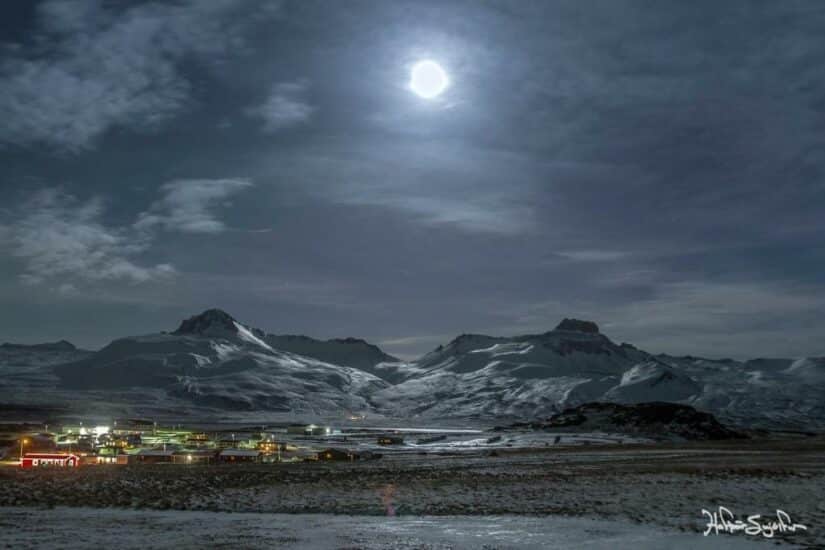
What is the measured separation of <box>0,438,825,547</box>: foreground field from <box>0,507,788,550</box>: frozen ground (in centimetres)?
122

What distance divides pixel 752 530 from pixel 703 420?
510 ft

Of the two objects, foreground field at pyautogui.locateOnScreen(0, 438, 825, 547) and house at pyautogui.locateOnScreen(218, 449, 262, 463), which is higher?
foreground field at pyautogui.locateOnScreen(0, 438, 825, 547)

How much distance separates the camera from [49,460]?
7825cm

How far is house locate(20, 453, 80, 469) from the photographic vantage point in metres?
76.2

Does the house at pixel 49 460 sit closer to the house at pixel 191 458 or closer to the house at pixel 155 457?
the house at pixel 155 457

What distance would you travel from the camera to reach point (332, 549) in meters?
25.3

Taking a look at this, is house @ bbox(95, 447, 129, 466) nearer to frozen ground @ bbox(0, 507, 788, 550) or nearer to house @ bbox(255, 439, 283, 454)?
house @ bbox(255, 439, 283, 454)

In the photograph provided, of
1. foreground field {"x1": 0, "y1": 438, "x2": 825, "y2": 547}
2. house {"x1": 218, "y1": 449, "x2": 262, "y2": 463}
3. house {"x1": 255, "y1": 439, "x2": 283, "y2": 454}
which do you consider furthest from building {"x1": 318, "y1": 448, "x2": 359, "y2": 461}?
foreground field {"x1": 0, "y1": 438, "x2": 825, "y2": 547}

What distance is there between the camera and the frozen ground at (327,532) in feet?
85.5

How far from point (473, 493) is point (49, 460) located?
57398 millimetres

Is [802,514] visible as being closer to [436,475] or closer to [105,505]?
[436,475]

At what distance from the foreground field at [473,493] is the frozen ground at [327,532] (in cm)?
122

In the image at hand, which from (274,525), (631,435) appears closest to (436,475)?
(274,525)

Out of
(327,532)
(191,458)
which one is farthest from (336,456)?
(327,532)
